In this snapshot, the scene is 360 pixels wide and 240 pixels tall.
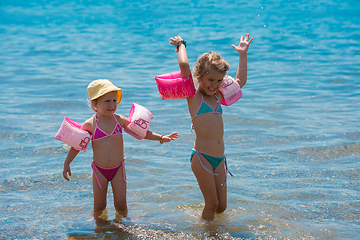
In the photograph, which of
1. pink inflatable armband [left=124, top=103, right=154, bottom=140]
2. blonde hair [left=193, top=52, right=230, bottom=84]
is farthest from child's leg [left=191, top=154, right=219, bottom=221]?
blonde hair [left=193, top=52, right=230, bottom=84]

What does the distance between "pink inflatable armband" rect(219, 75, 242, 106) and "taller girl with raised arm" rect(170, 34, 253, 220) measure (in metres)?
0.16

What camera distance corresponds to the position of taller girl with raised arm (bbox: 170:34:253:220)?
440 centimetres

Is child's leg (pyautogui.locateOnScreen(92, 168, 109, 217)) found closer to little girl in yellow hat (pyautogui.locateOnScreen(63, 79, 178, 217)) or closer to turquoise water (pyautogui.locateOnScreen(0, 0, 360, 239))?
→ little girl in yellow hat (pyautogui.locateOnScreen(63, 79, 178, 217))

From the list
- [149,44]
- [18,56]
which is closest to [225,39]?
[149,44]

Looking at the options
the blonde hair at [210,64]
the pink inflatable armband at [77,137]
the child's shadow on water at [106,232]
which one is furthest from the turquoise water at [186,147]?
the blonde hair at [210,64]

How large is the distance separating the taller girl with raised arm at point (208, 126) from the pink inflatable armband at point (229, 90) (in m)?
0.16

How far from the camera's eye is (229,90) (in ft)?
15.7

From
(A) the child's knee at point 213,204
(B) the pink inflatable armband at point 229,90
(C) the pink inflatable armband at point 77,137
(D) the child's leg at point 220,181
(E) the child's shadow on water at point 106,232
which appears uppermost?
(B) the pink inflatable armband at point 229,90

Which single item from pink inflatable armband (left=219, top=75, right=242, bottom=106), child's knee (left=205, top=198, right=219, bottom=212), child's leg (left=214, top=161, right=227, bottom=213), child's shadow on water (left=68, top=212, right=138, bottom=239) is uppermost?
pink inflatable armband (left=219, top=75, right=242, bottom=106)

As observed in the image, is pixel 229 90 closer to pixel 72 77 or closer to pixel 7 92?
pixel 7 92

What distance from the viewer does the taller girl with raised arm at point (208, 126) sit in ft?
14.4

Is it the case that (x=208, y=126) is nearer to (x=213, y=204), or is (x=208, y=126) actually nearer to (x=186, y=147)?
(x=213, y=204)

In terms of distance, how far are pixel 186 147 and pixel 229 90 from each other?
289 cm

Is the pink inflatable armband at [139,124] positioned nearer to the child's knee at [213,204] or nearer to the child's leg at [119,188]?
the child's leg at [119,188]
